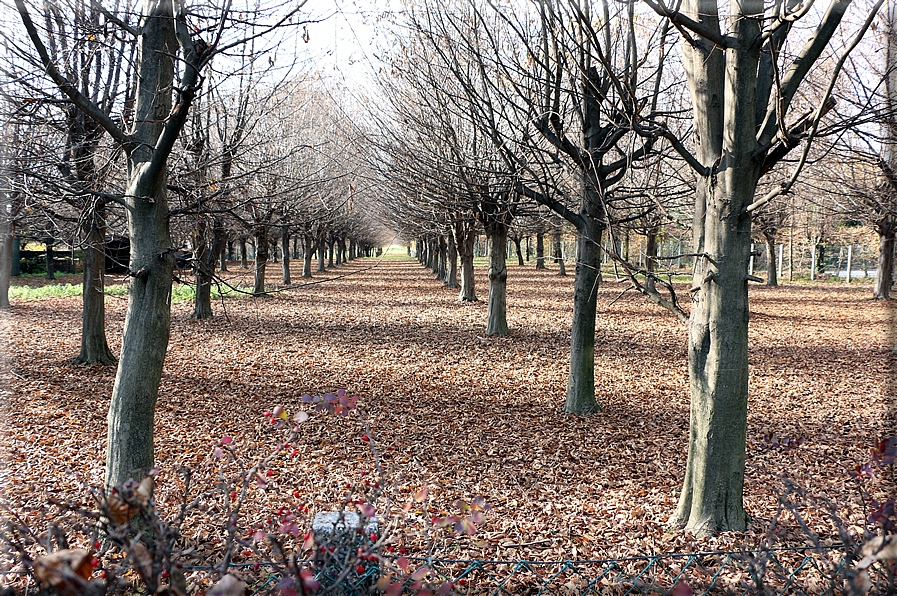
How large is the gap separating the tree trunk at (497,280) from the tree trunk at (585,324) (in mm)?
4807

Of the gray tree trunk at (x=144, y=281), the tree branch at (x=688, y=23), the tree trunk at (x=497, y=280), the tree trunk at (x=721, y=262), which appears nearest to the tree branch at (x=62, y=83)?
the gray tree trunk at (x=144, y=281)

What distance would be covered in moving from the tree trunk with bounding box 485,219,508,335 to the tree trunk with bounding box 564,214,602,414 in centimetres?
481

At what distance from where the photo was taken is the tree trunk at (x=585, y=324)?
21.2ft

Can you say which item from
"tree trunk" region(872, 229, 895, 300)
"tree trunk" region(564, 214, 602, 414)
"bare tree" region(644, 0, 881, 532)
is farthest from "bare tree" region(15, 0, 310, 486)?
"tree trunk" region(872, 229, 895, 300)

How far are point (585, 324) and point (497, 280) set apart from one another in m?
5.14

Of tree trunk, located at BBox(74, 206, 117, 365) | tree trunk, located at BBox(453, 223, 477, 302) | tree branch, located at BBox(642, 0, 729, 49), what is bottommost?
tree trunk, located at BBox(74, 206, 117, 365)

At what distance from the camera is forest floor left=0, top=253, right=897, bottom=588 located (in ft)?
13.7

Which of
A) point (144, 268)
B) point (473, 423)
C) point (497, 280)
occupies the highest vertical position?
point (144, 268)

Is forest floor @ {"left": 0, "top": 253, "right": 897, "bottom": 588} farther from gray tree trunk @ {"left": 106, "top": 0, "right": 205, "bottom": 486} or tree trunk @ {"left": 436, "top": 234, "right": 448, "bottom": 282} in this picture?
tree trunk @ {"left": 436, "top": 234, "right": 448, "bottom": 282}

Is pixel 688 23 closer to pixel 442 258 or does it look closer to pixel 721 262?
pixel 721 262

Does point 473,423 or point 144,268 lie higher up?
point 144,268

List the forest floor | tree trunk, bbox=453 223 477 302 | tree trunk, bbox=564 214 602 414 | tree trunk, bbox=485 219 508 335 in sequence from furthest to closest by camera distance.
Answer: tree trunk, bbox=453 223 477 302 → tree trunk, bbox=485 219 508 335 → tree trunk, bbox=564 214 602 414 → the forest floor

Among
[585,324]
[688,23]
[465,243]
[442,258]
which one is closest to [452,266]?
[442,258]

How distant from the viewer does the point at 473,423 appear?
6.50m
